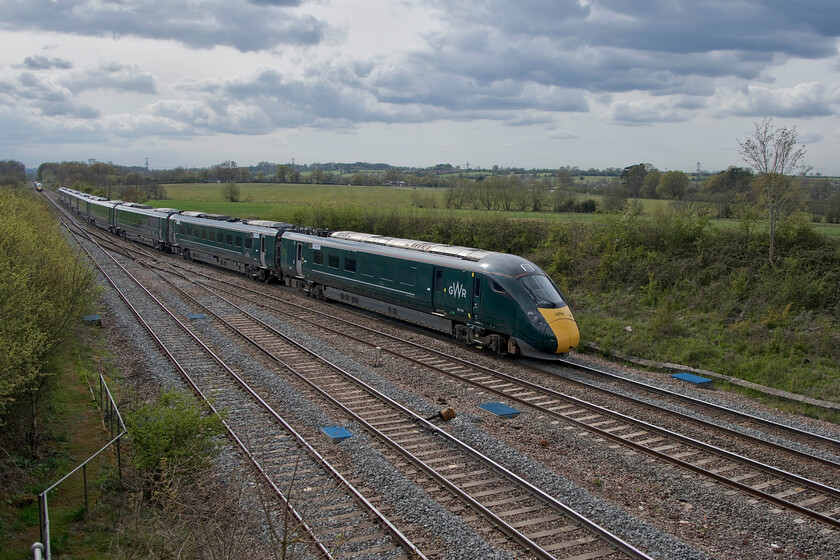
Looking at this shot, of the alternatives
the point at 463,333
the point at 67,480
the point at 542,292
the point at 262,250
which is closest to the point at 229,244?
the point at 262,250

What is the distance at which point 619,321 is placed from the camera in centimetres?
2177

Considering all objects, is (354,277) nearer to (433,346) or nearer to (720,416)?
(433,346)

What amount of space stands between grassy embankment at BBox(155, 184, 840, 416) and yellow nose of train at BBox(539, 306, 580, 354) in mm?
2989

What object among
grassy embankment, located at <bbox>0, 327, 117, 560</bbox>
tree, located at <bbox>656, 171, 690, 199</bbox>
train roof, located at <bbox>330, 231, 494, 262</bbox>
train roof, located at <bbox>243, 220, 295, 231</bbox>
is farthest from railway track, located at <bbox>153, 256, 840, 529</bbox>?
tree, located at <bbox>656, 171, 690, 199</bbox>

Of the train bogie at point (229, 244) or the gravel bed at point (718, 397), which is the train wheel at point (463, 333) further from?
the train bogie at point (229, 244)

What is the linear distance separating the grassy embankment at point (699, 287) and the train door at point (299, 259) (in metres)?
10.3

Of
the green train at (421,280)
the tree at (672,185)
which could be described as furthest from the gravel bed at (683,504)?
the tree at (672,185)

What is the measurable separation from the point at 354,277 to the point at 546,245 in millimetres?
10739

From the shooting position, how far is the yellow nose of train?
16.5 metres

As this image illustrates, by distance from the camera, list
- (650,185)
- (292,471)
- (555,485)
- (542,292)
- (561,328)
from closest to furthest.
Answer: (555,485), (292,471), (561,328), (542,292), (650,185)

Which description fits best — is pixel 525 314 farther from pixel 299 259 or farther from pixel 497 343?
pixel 299 259

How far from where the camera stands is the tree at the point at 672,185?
40.4 m

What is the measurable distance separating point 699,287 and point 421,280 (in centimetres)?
1113

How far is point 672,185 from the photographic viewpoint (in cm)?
4106
